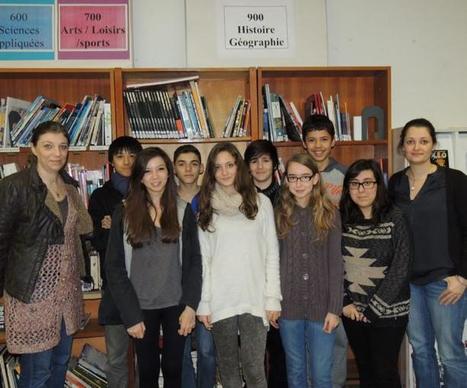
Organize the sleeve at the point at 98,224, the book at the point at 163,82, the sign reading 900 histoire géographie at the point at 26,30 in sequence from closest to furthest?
the sleeve at the point at 98,224
the book at the point at 163,82
the sign reading 900 histoire géographie at the point at 26,30

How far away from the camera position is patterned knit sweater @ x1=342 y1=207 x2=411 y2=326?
196 centimetres

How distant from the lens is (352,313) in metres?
2.02

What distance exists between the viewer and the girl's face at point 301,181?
6.66ft

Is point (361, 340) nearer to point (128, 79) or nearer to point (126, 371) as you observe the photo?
point (126, 371)

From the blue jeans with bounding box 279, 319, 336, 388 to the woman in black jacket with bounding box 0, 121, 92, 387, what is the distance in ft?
3.35

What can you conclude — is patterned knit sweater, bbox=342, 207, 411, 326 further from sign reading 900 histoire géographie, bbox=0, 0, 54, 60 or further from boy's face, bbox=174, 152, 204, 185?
sign reading 900 histoire géographie, bbox=0, 0, 54, 60

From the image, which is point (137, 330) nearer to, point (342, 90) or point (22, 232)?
point (22, 232)

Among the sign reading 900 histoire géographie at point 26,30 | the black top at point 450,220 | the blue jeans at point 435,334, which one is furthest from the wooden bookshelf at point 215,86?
the blue jeans at point 435,334

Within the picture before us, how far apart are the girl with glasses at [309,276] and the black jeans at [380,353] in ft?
0.51

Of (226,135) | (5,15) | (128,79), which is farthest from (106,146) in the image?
(5,15)

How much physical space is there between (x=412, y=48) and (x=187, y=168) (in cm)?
217

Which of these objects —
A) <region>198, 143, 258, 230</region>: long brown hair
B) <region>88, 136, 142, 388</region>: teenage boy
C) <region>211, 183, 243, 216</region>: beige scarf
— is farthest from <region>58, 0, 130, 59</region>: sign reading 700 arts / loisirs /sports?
<region>211, 183, 243, 216</region>: beige scarf

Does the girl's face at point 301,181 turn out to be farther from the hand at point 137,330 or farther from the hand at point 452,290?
the hand at point 137,330

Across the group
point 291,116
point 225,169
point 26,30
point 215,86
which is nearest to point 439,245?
point 225,169
